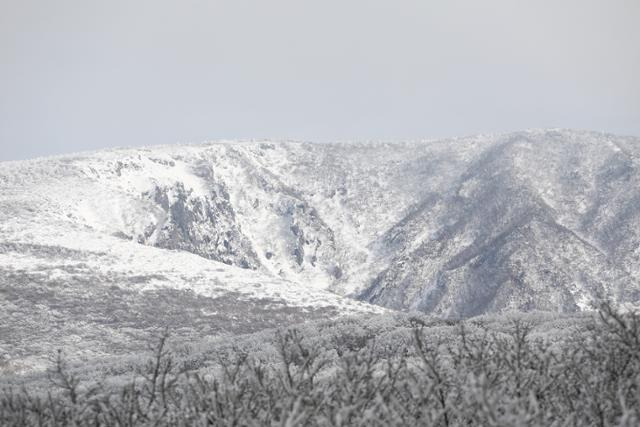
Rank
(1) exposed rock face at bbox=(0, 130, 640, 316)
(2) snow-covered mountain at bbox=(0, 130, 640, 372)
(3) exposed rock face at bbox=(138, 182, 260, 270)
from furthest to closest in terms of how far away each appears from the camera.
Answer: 1. (3) exposed rock face at bbox=(138, 182, 260, 270)
2. (1) exposed rock face at bbox=(0, 130, 640, 316)
3. (2) snow-covered mountain at bbox=(0, 130, 640, 372)

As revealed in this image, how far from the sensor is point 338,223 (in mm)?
132500

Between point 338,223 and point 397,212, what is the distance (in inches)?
494

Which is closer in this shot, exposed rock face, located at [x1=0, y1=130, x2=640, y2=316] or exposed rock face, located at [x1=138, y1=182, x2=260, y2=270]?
exposed rock face, located at [x1=0, y1=130, x2=640, y2=316]

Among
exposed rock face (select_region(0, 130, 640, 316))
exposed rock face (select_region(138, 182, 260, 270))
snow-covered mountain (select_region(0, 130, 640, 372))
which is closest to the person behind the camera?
snow-covered mountain (select_region(0, 130, 640, 372))

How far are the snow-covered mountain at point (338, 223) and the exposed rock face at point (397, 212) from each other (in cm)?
31

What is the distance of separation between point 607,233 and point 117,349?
94646mm

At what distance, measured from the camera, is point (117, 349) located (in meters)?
45.2

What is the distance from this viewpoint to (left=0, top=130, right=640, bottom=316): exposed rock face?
4016 inches

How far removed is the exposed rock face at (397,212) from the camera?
335 feet

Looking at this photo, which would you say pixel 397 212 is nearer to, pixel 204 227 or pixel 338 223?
pixel 338 223

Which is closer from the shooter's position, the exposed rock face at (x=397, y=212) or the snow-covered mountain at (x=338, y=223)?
the snow-covered mountain at (x=338, y=223)

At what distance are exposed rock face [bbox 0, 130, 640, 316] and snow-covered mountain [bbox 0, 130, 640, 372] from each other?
312 mm

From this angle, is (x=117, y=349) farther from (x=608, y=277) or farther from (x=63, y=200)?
(x=608, y=277)

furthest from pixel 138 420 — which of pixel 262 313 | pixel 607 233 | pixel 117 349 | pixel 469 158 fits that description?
pixel 469 158
